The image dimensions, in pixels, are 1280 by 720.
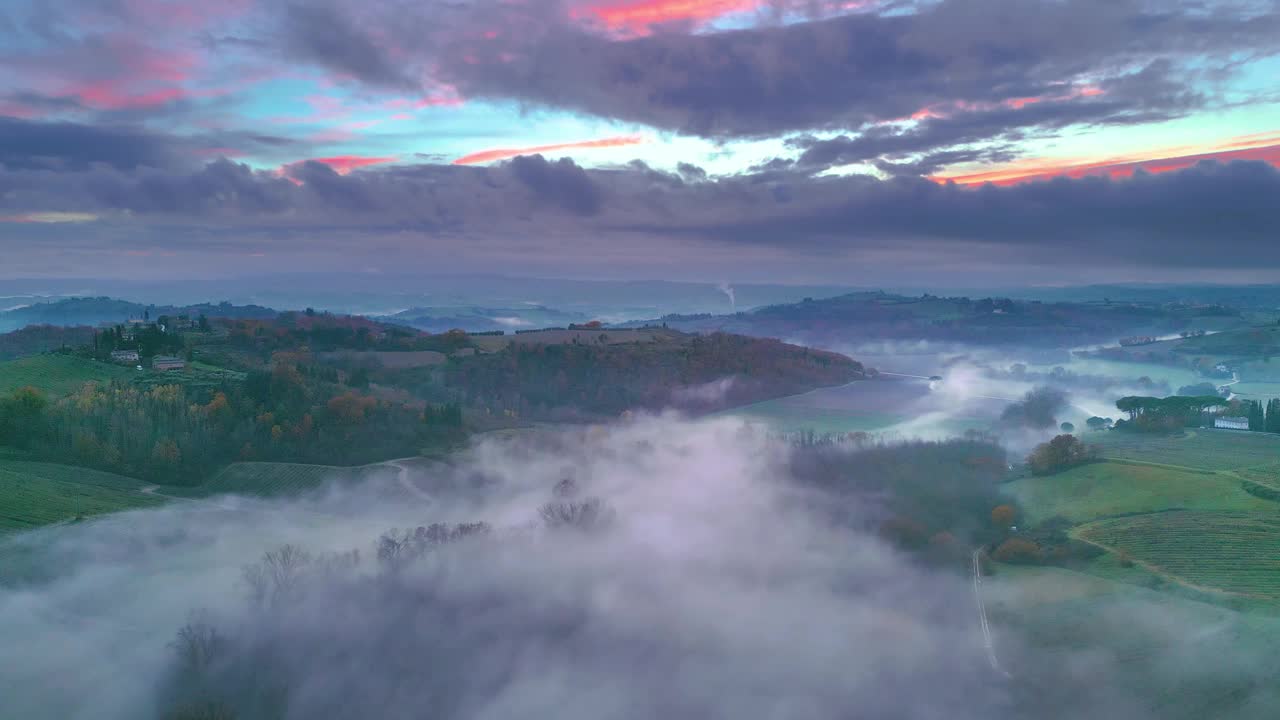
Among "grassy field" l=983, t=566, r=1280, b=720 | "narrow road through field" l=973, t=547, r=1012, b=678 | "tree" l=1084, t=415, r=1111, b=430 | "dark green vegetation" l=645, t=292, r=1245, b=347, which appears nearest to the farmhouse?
"narrow road through field" l=973, t=547, r=1012, b=678

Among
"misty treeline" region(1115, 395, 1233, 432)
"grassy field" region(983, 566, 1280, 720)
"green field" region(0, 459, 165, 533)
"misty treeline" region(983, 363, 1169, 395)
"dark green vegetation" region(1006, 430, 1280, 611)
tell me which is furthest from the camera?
"misty treeline" region(983, 363, 1169, 395)

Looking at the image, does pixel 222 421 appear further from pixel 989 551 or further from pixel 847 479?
pixel 989 551

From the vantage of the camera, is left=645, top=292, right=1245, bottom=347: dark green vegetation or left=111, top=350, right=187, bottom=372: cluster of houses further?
left=645, top=292, right=1245, bottom=347: dark green vegetation

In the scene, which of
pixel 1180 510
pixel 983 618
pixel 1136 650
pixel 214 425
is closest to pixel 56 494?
pixel 214 425

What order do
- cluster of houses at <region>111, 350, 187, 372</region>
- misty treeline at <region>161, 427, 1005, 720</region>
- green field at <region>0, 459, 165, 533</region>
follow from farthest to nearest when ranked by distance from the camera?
cluster of houses at <region>111, 350, 187, 372</region> < green field at <region>0, 459, 165, 533</region> < misty treeline at <region>161, 427, 1005, 720</region>

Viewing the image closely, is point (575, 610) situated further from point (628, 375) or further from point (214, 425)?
point (628, 375)

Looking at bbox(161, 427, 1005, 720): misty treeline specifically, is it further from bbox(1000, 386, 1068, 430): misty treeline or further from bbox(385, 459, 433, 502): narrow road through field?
bbox(1000, 386, 1068, 430): misty treeline

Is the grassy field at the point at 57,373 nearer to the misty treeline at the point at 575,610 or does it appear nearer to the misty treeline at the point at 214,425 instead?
the misty treeline at the point at 214,425
